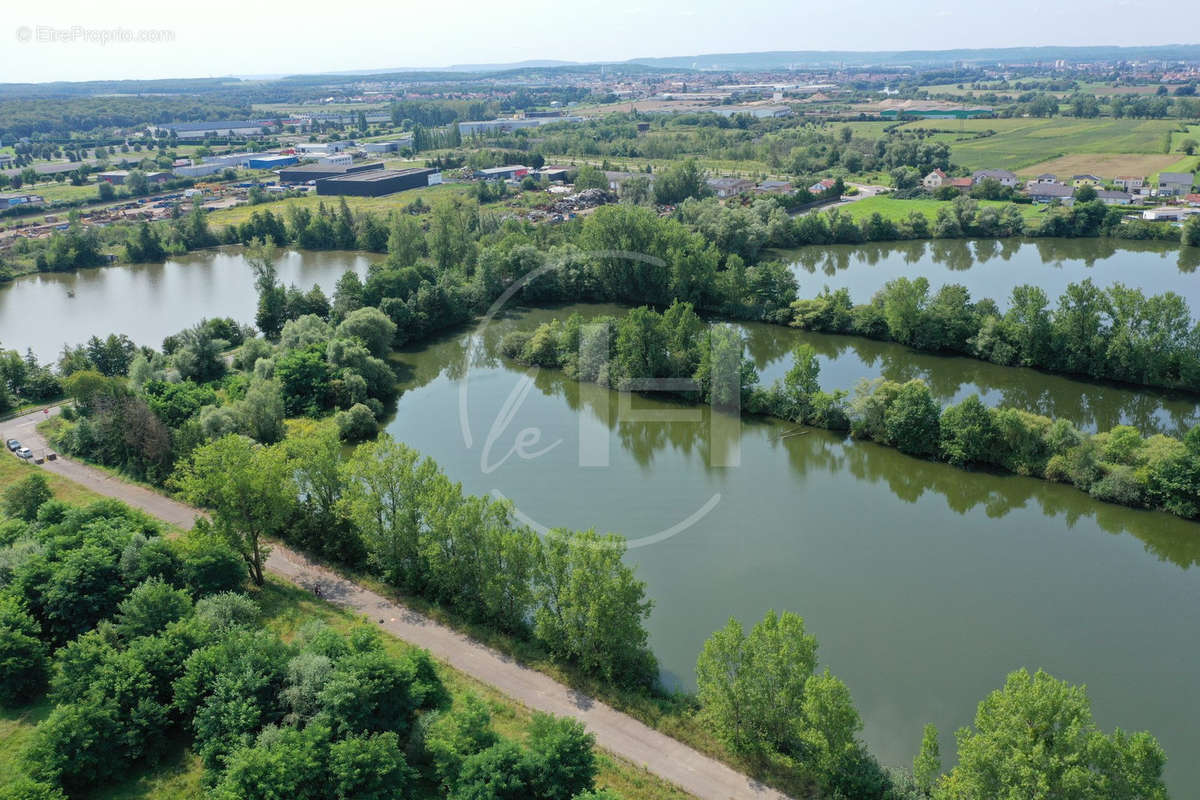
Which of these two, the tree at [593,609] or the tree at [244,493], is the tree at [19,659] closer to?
the tree at [244,493]

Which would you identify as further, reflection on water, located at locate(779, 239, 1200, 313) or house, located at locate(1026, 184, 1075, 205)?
house, located at locate(1026, 184, 1075, 205)

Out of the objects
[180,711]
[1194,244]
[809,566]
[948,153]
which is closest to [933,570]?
[809,566]

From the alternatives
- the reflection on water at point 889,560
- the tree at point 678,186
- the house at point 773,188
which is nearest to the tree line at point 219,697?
the reflection on water at point 889,560

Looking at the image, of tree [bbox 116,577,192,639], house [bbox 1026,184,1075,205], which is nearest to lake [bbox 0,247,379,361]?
tree [bbox 116,577,192,639]

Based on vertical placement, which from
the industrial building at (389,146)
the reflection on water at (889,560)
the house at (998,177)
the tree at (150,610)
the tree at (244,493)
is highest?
the industrial building at (389,146)

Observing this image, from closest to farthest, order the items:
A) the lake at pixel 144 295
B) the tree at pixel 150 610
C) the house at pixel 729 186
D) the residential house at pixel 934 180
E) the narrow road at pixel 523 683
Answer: the narrow road at pixel 523 683
the tree at pixel 150 610
the lake at pixel 144 295
the house at pixel 729 186
the residential house at pixel 934 180

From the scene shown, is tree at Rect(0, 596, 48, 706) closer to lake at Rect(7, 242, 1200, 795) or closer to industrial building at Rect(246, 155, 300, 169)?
lake at Rect(7, 242, 1200, 795)

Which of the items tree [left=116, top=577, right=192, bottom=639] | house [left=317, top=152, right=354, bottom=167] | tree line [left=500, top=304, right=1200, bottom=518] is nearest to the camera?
tree [left=116, top=577, right=192, bottom=639]
